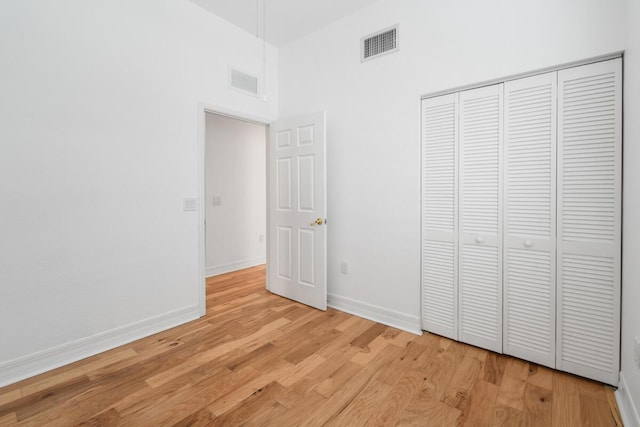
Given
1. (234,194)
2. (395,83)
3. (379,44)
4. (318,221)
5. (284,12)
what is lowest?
(318,221)

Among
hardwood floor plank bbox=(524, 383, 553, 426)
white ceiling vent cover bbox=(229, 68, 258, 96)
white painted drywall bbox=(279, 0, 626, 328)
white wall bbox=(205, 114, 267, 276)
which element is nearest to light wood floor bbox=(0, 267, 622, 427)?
hardwood floor plank bbox=(524, 383, 553, 426)

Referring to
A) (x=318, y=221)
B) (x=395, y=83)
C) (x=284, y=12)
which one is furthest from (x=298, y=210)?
(x=284, y=12)

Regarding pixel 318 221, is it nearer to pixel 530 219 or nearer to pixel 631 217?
pixel 530 219

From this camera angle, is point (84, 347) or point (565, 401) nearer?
point (565, 401)

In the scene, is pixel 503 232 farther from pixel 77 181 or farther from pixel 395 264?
pixel 77 181

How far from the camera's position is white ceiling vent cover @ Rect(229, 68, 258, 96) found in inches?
122

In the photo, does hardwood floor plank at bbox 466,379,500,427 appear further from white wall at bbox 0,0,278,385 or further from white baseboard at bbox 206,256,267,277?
white baseboard at bbox 206,256,267,277

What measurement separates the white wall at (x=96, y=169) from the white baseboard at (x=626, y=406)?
9.83 ft

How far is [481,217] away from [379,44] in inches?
68.9

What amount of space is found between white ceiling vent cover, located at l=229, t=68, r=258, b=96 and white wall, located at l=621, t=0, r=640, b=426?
292 centimetres

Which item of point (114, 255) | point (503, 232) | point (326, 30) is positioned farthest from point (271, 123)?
point (503, 232)

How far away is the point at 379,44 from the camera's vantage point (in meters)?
2.71

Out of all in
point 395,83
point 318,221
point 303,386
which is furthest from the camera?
point 318,221

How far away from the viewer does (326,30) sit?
3090mm
